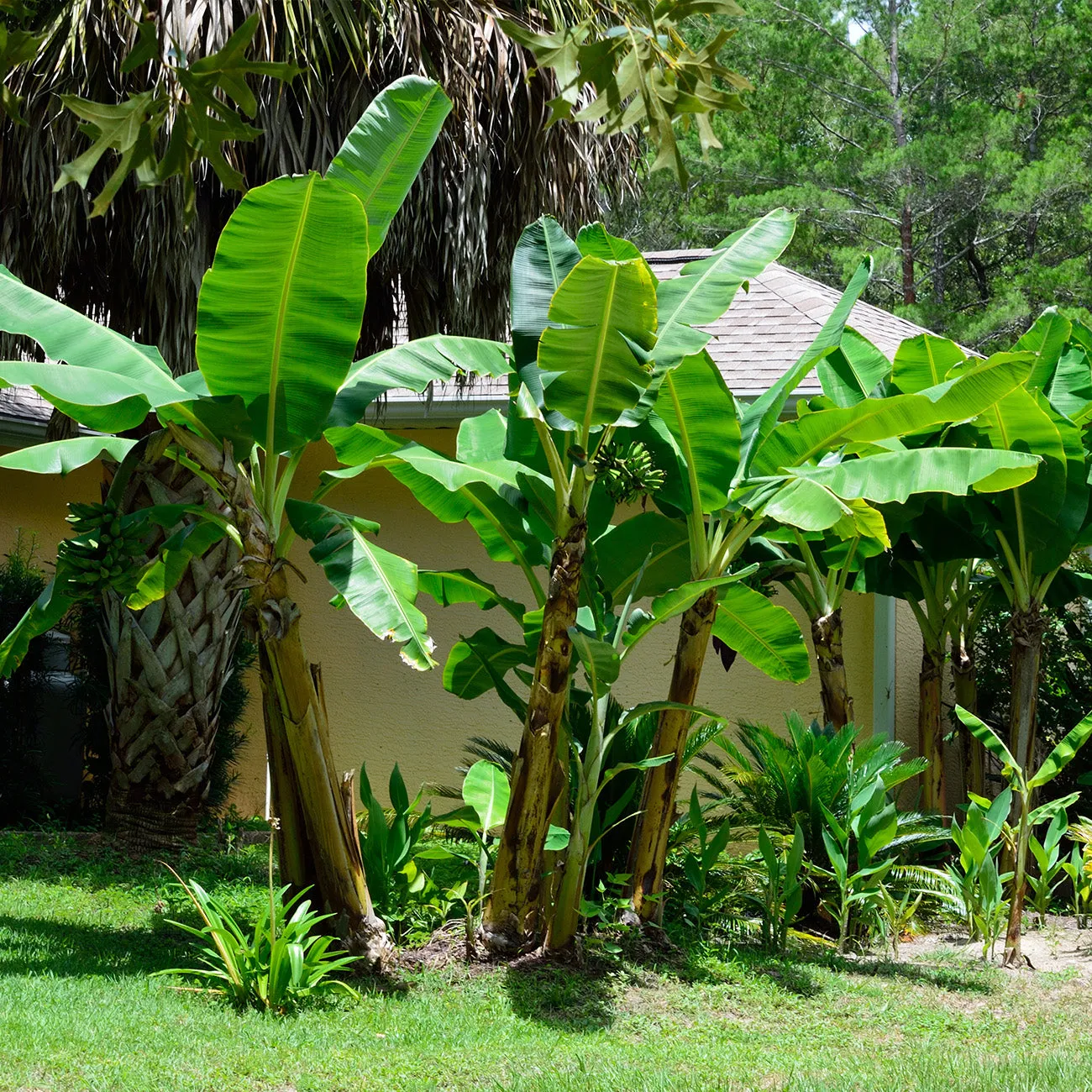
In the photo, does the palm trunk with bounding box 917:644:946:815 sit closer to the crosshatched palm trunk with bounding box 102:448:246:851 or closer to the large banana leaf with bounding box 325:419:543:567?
the large banana leaf with bounding box 325:419:543:567

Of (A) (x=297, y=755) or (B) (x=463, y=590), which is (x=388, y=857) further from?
(B) (x=463, y=590)

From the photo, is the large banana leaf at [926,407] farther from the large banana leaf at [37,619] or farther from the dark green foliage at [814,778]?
the large banana leaf at [37,619]

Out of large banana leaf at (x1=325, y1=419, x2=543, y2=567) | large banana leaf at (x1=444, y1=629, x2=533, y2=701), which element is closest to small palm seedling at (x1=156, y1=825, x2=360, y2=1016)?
large banana leaf at (x1=444, y1=629, x2=533, y2=701)

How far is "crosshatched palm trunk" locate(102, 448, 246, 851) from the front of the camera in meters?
7.88

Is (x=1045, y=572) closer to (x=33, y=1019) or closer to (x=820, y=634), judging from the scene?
(x=820, y=634)

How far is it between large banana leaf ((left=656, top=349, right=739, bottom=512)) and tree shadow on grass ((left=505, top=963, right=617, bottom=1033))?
2382 mm

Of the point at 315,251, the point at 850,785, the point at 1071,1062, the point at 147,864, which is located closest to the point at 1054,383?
the point at 850,785

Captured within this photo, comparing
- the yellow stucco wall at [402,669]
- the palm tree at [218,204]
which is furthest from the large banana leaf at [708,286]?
the yellow stucco wall at [402,669]

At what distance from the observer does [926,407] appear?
5762 millimetres

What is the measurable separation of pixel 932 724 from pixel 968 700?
33cm

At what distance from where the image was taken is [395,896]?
245 inches

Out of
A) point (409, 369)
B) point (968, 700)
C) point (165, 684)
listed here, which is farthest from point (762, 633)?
point (165, 684)

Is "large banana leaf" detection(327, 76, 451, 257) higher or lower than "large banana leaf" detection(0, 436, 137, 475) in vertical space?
higher

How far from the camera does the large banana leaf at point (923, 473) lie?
547cm
